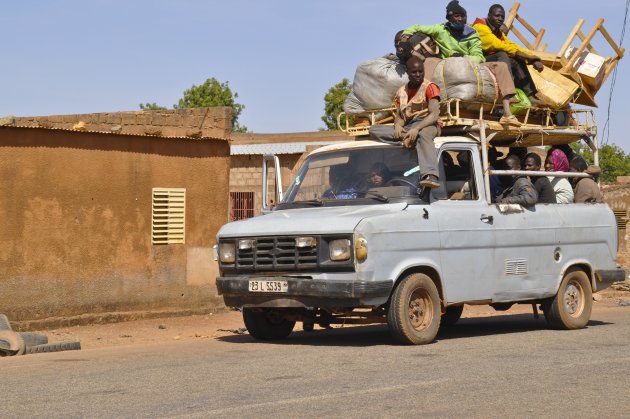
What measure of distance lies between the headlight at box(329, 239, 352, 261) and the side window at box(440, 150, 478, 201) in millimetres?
1726

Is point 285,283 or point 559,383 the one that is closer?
point 559,383

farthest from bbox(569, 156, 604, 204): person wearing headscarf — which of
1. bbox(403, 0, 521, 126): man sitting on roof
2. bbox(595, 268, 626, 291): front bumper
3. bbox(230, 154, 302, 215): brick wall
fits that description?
bbox(230, 154, 302, 215): brick wall

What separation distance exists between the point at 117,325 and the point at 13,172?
2526mm

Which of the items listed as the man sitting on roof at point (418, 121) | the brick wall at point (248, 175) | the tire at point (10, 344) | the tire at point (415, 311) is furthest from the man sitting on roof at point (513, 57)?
the brick wall at point (248, 175)

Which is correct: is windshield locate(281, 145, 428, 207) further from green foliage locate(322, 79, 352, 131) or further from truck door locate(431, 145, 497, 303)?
green foliage locate(322, 79, 352, 131)

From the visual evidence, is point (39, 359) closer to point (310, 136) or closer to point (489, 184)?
point (489, 184)

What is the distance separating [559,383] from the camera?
798 centimetres

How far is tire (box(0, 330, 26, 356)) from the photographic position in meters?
11.1

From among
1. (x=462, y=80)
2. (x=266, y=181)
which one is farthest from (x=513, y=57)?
(x=266, y=181)

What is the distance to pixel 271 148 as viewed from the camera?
29.4 m

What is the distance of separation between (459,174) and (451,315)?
9.04 ft

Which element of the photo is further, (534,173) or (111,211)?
(111,211)

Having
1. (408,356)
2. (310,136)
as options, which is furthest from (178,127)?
(310,136)

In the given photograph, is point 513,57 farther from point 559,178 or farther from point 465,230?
point 465,230
